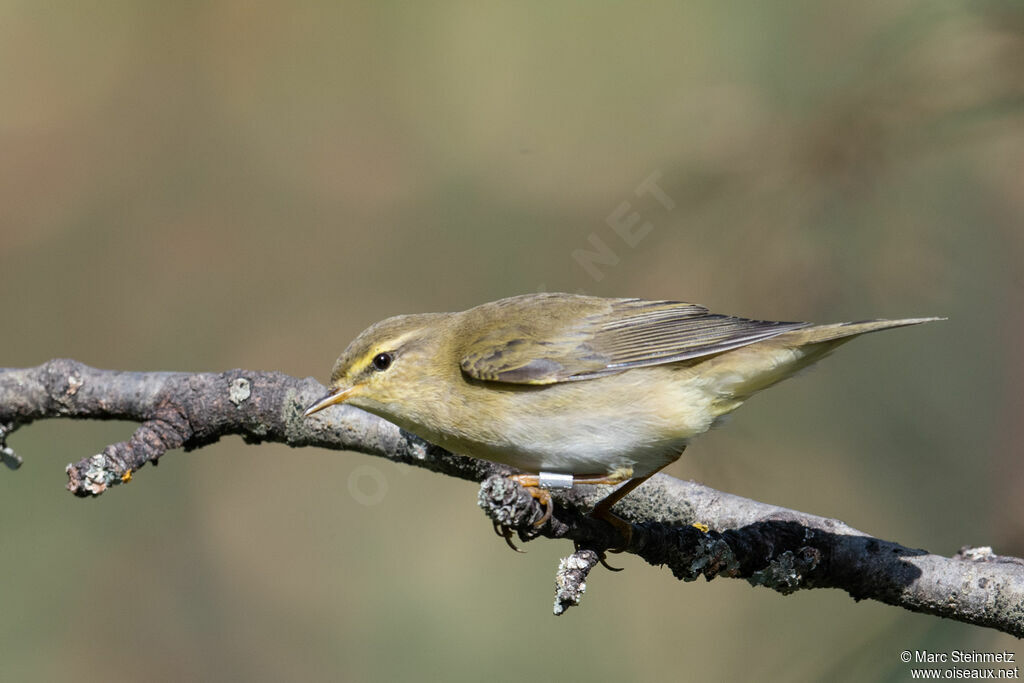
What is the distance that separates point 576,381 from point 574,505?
18.7 inches

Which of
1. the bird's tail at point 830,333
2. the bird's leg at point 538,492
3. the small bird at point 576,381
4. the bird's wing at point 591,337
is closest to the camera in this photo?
the bird's leg at point 538,492

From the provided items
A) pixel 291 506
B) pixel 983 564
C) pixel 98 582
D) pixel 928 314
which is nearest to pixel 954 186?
pixel 928 314

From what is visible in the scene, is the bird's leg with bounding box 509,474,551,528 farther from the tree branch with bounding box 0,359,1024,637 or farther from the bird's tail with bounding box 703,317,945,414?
the bird's tail with bounding box 703,317,945,414

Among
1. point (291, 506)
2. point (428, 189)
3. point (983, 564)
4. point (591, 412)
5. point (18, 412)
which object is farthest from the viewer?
point (428, 189)

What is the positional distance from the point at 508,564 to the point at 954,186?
9.85ft

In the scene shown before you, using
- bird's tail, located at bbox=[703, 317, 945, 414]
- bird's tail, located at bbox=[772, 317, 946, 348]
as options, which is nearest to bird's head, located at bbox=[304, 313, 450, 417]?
bird's tail, located at bbox=[703, 317, 945, 414]

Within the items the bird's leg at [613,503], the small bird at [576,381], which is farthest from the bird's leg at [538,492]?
the bird's leg at [613,503]

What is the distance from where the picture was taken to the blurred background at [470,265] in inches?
120

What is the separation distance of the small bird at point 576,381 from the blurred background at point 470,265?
0.70ft

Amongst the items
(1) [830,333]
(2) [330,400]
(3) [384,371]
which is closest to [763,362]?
(1) [830,333]

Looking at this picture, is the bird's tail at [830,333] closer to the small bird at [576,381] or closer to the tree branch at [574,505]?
the small bird at [576,381]

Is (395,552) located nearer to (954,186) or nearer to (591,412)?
(591,412)

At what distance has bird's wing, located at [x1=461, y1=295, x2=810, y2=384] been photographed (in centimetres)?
311

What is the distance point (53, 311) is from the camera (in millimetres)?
5285
